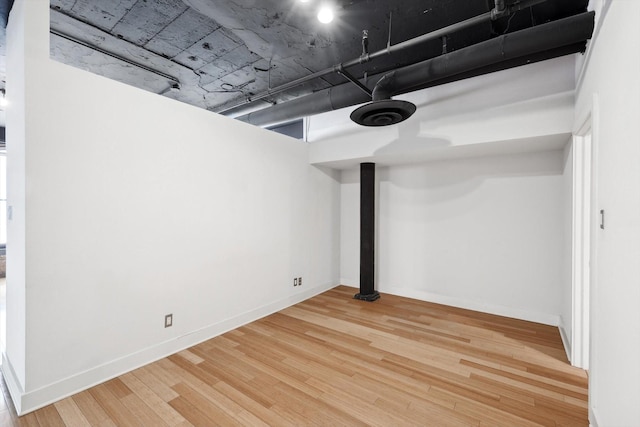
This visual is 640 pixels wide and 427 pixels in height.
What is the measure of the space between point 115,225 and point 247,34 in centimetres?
217

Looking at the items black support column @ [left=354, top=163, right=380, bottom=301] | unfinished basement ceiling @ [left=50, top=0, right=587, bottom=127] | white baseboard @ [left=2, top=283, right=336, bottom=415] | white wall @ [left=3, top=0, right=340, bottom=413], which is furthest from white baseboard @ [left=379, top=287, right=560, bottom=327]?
unfinished basement ceiling @ [left=50, top=0, right=587, bottom=127]

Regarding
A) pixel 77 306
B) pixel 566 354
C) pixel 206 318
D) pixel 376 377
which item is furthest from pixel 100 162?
pixel 566 354

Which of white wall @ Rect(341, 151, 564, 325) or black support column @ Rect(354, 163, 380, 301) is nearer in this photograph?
white wall @ Rect(341, 151, 564, 325)

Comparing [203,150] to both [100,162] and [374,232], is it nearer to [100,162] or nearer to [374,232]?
[100,162]

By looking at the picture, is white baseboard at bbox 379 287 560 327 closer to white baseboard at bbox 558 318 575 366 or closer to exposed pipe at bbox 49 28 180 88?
white baseboard at bbox 558 318 575 366

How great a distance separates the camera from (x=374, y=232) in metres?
4.47

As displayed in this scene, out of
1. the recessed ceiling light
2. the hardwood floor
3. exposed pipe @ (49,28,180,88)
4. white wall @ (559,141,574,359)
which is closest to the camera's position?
the hardwood floor

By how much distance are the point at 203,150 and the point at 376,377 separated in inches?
106

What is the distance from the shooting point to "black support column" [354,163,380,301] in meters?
4.34

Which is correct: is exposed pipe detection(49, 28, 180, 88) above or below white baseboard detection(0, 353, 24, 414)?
above

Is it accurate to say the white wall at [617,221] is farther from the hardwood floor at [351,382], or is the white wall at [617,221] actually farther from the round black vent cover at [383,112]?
the round black vent cover at [383,112]

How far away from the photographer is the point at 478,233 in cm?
387

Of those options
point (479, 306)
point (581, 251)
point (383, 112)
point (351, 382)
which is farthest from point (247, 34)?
point (479, 306)

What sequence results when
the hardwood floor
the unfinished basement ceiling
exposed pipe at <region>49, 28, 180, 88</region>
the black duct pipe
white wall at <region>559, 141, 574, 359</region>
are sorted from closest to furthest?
the hardwood floor → the black duct pipe → the unfinished basement ceiling → white wall at <region>559, 141, 574, 359</region> → exposed pipe at <region>49, 28, 180, 88</region>
